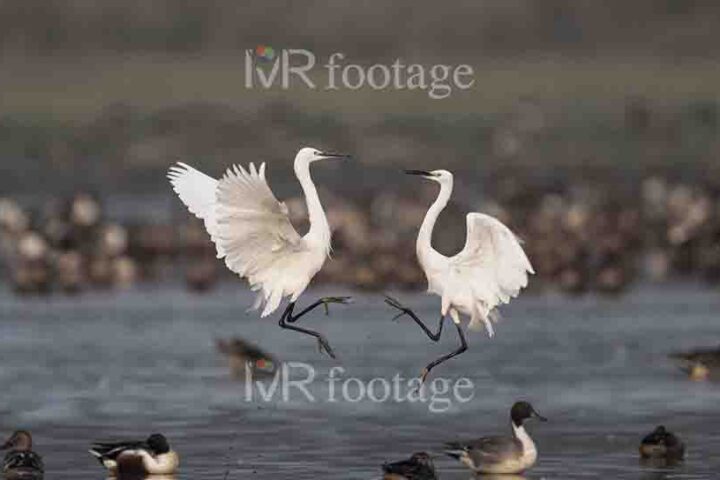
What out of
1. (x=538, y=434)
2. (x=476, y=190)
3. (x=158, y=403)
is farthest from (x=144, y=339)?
(x=476, y=190)

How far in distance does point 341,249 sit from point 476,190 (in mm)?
5415

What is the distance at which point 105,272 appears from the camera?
106ft

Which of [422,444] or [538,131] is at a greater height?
[538,131]

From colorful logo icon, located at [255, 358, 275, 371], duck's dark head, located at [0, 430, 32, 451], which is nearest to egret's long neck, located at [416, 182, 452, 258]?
duck's dark head, located at [0, 430, 32, 451]

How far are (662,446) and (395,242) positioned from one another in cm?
1373

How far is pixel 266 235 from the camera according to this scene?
63.7 ft

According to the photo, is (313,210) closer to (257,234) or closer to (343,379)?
(257,234)

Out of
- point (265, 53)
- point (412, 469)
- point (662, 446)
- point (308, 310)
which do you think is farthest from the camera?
point (265, 53)

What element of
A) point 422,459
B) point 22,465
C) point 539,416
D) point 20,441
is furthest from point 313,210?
point 22,465

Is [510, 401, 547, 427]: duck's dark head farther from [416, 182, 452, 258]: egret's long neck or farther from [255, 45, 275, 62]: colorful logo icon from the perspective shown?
[255, 45, 275, 62]: colorful logo icon

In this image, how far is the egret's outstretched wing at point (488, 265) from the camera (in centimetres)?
1912

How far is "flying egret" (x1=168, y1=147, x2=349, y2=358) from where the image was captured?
19.0 m

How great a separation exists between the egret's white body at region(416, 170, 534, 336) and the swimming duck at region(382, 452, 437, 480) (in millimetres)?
1829

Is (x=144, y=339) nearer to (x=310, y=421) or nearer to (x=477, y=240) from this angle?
(x=310, y=421)
